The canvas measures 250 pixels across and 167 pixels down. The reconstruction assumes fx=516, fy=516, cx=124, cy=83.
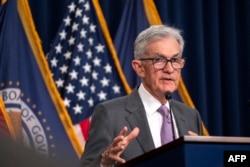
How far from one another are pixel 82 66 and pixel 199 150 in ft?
9.22

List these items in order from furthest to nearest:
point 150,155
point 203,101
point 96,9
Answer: point 203,101
point 96,9
point 150,155

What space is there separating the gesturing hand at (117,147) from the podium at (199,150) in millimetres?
186

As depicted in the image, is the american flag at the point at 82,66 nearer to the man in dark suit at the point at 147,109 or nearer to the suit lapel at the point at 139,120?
the man in dark suit at the point at 147,109

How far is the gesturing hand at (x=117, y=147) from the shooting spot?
171cm

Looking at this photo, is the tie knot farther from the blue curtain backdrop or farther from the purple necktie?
the blue curtain backdrop

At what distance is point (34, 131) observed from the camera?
3.90 m

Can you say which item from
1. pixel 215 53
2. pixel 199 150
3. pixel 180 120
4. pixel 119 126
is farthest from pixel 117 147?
pixel 215 53

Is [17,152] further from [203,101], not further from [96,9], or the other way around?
[203,101]

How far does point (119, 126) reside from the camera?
2232 mm

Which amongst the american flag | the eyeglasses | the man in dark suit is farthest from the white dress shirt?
the american flag

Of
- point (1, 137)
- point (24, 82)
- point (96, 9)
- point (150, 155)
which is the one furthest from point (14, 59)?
point (1, 137)

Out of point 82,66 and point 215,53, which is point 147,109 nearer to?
point 82,66

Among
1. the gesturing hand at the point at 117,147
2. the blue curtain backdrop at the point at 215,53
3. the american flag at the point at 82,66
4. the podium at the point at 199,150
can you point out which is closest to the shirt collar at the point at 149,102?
the gesturing hand at the point at 117,147

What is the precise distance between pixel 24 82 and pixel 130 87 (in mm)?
922
